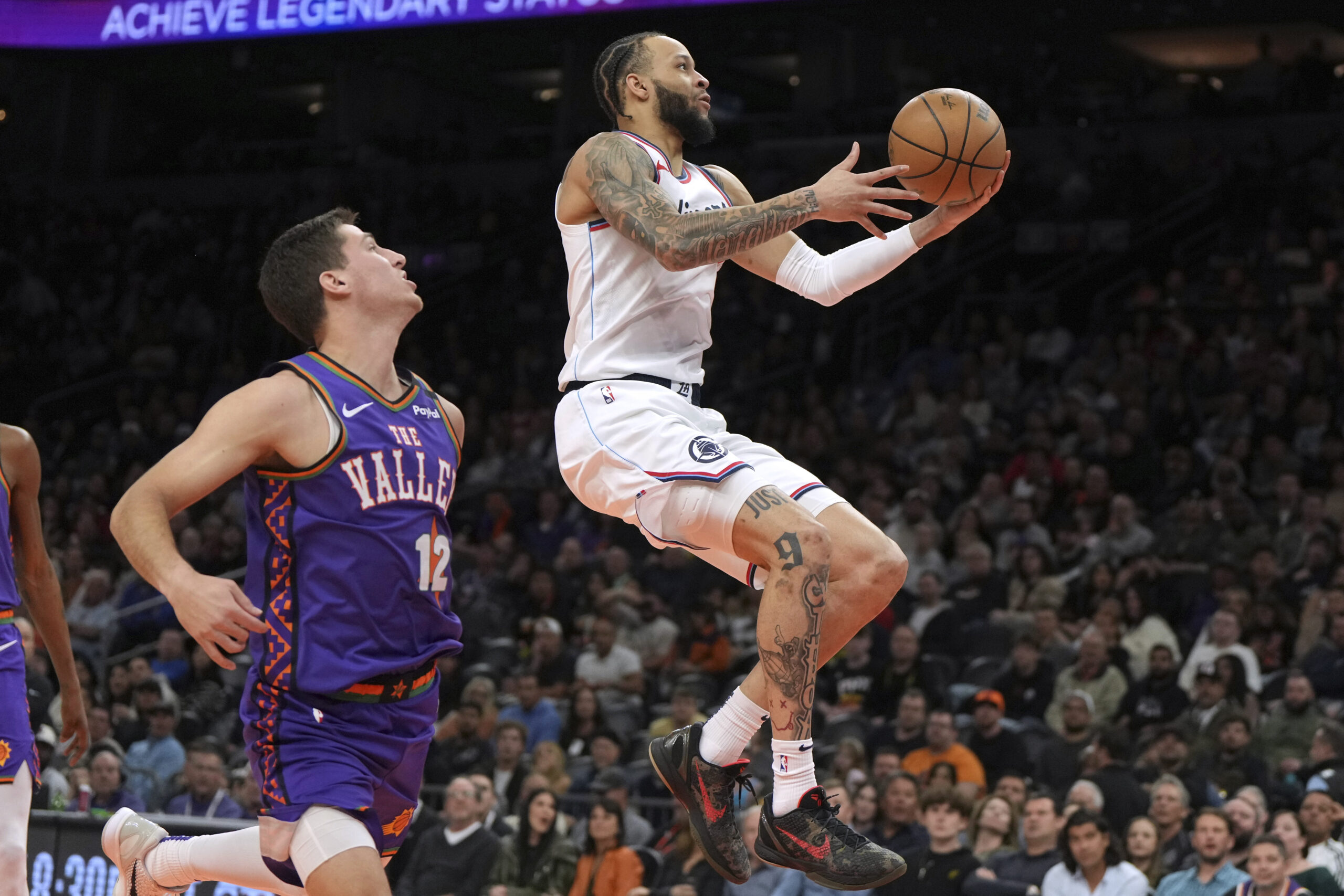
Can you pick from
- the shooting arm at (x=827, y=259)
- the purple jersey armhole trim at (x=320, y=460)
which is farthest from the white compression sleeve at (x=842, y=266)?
the purple jersey armhole trim at (x=320, y=460)

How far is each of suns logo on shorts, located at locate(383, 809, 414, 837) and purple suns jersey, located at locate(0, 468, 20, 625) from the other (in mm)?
1415

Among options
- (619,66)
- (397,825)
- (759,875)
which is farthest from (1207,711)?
(397,825)

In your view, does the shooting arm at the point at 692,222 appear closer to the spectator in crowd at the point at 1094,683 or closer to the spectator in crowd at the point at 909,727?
the spectator in crowd at the point at 909,727

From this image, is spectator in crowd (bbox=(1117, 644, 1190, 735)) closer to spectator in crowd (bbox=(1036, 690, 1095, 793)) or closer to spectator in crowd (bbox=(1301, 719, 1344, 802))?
spectator in crowd (bbox=(1036, 690, 1095, 793))

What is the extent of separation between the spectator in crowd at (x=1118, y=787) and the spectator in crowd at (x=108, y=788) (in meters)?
5.87

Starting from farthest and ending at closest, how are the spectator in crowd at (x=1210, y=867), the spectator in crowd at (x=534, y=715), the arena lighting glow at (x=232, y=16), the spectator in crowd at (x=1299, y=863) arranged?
the arena lighting glow at (x=232, y=16) → the spectator in crowd at (x=534, y=715) → the spectator in crowd at (x=1210, y=867) → the spectator in crowd at (x=1299, y=863)

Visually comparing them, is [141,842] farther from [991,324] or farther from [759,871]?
[991,324]

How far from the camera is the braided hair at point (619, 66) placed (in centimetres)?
509

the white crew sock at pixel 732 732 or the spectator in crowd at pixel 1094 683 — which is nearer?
the white crew sock at pixel 732 732

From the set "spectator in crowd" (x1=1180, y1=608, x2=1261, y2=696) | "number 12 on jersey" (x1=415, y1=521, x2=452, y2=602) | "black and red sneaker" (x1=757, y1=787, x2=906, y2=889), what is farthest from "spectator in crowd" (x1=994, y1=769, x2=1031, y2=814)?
"number 12 on jersey" (x1=415, y1=521, x2=452, y2=602)

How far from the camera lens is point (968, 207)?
504 cm

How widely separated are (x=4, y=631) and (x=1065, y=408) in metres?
10.7

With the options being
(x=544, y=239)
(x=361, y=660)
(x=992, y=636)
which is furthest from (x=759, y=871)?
(x=544, y=239)

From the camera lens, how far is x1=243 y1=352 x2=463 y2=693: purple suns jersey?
4312mm
